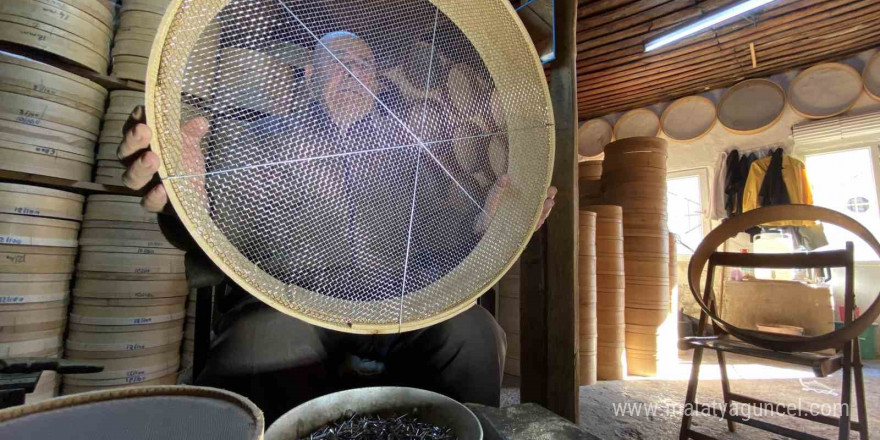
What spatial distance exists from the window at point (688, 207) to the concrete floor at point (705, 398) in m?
2.10

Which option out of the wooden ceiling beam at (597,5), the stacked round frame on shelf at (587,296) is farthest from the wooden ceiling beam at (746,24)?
the stacked round frame on shelf at (587,296)

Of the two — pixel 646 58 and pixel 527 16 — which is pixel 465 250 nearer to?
pixel 527 16

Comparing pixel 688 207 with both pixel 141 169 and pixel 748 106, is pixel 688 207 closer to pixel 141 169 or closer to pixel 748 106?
pixel 748 106

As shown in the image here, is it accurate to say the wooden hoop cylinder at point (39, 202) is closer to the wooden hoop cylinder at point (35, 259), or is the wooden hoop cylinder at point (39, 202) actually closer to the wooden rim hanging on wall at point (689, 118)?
the wooden hoop cylinder at point (35, 259)

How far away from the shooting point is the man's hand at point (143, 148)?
21.8 inches

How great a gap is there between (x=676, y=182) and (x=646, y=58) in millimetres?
1802

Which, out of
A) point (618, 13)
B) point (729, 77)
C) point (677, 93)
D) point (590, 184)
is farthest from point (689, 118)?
point (590, 184)

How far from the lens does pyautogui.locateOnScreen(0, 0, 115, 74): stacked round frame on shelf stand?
150cm

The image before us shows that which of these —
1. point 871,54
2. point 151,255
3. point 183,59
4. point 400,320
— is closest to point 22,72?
point 151,255

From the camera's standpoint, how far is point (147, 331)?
5.86 ft

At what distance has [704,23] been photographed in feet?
10.8

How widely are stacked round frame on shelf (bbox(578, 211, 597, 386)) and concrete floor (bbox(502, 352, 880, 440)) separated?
0.13m

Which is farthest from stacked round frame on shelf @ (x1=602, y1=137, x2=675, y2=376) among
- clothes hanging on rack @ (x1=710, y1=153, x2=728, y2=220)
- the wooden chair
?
clothes hanging on rack @ (x1=710, y1=153, x2=728, y2=220)

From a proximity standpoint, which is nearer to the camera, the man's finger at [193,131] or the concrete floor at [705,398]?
the man's finger at [193,131]
